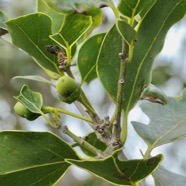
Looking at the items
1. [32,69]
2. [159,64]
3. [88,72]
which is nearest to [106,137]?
[88,72]

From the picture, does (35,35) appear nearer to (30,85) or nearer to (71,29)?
(71,29)

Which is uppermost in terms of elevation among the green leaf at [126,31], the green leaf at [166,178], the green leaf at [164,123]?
the green leaf at [126,31]

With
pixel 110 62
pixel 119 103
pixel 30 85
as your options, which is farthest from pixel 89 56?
pixel 30 85

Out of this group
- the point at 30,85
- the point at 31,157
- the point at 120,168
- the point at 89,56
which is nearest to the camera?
the point at 120,168

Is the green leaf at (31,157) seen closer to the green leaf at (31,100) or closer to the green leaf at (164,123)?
the green leaf at (31,100)

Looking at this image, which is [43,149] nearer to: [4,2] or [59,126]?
[59,126]

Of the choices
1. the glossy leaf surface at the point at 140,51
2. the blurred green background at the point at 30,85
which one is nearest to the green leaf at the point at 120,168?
the glossy leaf surface at the point at 140,51
